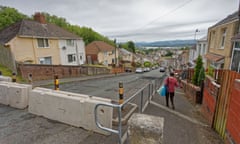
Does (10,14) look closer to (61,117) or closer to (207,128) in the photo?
(61,117)

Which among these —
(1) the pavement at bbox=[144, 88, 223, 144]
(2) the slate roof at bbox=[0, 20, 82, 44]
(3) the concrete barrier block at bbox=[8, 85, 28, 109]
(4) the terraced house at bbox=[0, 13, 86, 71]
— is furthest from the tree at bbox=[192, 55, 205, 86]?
(2) the slate roof at bbox=[0, 20, 82, 44]

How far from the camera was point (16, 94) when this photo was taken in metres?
4.91

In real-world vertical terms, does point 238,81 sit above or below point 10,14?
below

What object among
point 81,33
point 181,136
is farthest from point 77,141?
point 81,33

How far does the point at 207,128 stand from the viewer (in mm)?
3895

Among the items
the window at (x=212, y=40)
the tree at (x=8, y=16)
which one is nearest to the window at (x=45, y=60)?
the tree at (x=8, y=16)

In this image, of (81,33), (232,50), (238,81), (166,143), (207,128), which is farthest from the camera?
(81,33)

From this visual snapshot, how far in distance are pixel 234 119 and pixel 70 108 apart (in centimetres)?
399

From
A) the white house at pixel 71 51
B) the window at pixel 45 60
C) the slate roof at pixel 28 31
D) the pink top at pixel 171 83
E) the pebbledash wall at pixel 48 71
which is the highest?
the slate roof at pixel 28 31

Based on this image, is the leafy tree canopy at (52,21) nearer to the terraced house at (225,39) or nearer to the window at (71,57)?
the window at (71,57)

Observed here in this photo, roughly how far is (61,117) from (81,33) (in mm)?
47581

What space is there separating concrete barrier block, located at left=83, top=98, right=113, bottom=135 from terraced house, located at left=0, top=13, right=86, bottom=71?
1350cm

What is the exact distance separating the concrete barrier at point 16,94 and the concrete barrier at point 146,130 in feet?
15.6

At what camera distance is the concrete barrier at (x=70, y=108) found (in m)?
3.46
